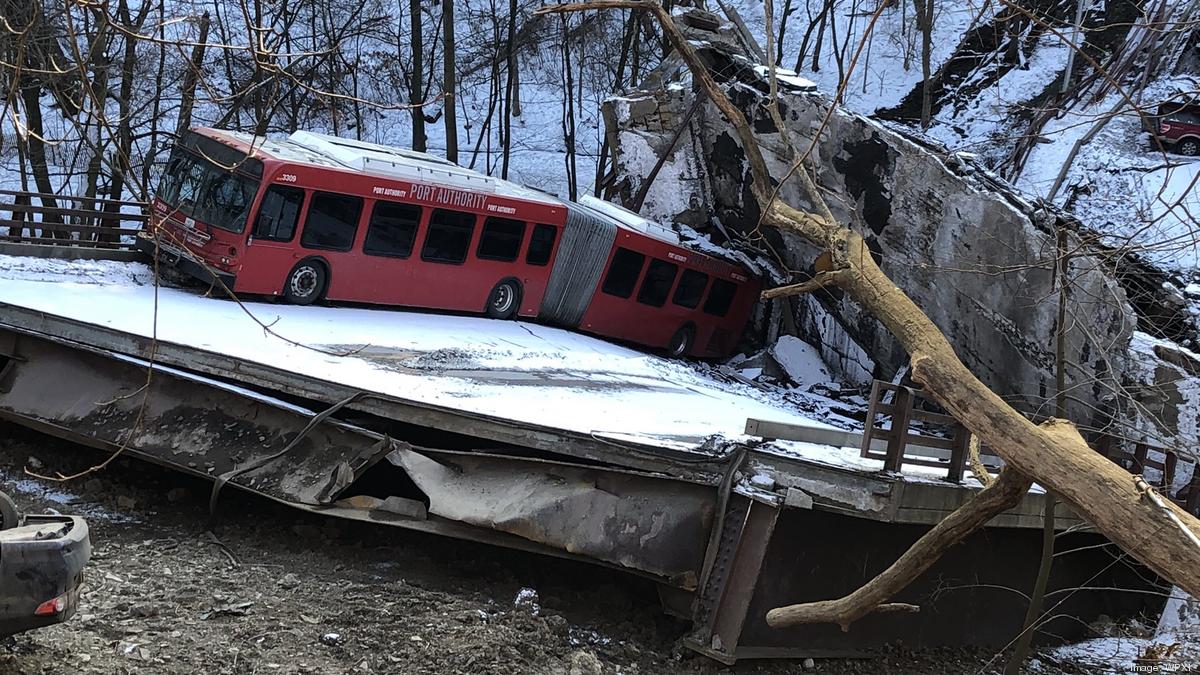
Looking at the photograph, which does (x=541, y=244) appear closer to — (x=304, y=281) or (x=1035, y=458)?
(x=304, y=281)

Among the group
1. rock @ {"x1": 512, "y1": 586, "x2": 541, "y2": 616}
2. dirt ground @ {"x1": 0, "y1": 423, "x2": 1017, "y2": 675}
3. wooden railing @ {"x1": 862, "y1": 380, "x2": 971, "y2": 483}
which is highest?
wooden railing @ {"x1": 862, "y1": 380, "x2": 971, "y2": 483}

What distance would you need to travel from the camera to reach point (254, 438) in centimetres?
786

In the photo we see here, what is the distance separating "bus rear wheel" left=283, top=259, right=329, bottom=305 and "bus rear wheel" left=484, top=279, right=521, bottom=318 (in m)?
2.68

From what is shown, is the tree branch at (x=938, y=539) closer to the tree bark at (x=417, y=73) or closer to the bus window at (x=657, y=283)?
the bus window at (x=657, y=283)

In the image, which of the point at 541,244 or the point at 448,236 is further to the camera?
the point at 541,244

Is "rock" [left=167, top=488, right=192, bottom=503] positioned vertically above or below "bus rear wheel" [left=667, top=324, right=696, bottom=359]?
below

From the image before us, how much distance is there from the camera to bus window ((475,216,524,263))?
1463 cm

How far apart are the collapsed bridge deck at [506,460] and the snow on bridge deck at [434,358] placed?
0.06 meters

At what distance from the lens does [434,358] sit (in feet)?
34.7

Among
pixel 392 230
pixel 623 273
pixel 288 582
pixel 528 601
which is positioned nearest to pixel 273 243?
pixel 392 230

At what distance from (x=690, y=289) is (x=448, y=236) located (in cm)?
525

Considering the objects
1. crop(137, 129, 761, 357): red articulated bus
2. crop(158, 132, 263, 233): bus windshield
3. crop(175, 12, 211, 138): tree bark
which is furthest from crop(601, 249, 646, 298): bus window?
crop(175, 12, 211, 138): tree bark

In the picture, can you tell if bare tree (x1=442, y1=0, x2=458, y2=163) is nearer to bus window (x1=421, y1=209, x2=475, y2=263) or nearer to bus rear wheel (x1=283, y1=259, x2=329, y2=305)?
bus window (x1=421, y1=209, x2=475, y2=263)

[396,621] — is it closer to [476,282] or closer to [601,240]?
[476,282]
